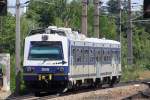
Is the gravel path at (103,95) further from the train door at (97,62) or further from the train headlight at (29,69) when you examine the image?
the train headlight at (29,69)

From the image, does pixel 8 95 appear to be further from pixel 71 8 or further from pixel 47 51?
pixel 71 8

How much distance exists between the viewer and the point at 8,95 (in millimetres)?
32438

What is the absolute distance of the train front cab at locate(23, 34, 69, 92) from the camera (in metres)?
28.0

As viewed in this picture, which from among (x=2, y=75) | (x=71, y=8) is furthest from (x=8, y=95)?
(x=71, y=8)

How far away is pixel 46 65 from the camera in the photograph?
1107 inches

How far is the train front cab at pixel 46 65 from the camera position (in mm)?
28031

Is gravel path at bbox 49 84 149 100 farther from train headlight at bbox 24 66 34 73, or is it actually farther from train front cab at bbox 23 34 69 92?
train headlight at bbox 24 66 34 73

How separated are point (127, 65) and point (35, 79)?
35142mm

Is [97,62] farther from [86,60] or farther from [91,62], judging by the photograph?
[86,60]

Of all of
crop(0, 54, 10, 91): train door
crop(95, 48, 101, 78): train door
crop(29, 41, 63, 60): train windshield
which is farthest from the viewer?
crop(95, 48, 101, 78): train door

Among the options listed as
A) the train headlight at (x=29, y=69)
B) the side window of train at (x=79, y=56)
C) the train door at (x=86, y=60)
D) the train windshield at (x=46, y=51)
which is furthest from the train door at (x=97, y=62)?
the train headlight at (x=29, y=69)

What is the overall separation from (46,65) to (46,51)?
699 millimetres

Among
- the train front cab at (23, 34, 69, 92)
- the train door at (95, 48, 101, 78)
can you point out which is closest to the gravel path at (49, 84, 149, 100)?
the train front cab at (23, 34, 69, 92)

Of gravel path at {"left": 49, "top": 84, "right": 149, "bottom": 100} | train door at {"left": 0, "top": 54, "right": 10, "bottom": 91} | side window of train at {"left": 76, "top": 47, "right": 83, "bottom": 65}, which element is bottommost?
gravel path at {"left": 49, "top": 84, "right": 149, "bottom": 100}
